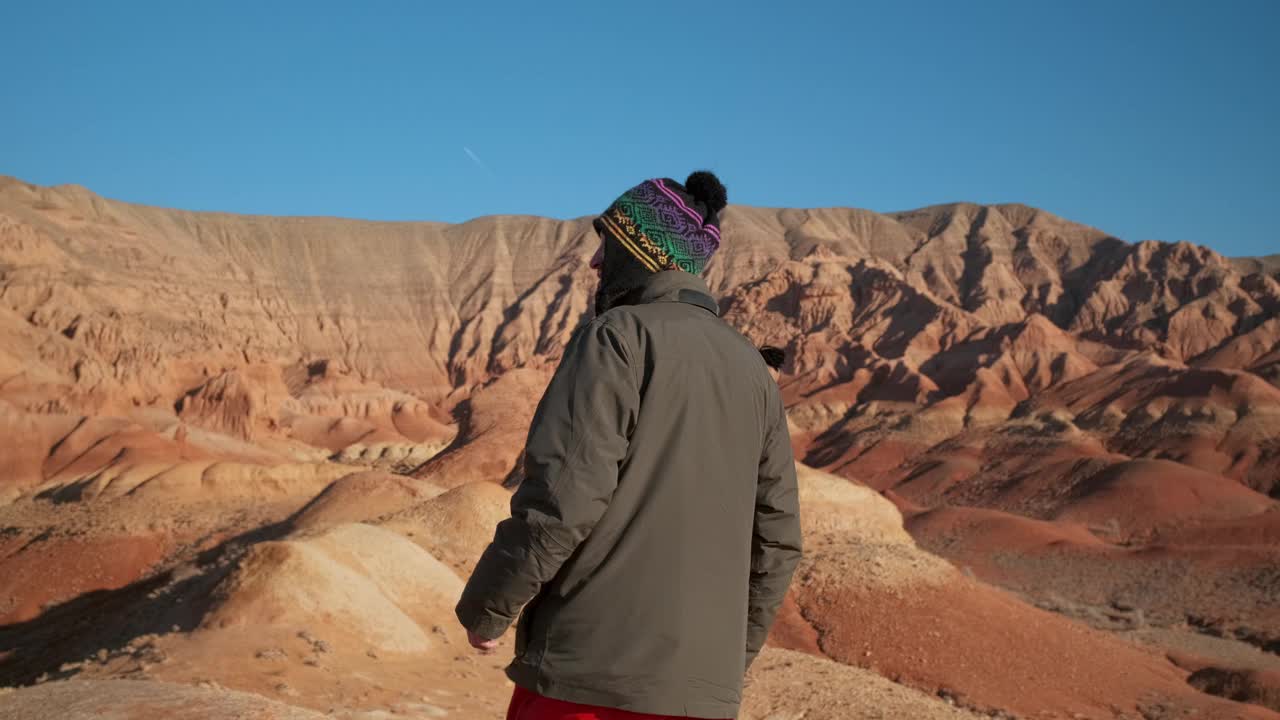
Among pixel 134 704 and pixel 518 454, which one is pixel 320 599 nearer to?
pixel 134 704

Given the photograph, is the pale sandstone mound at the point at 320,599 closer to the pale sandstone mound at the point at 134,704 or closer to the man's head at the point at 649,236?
the pale sandstone mound at the point at 134,704

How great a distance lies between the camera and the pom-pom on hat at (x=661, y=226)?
3055mm

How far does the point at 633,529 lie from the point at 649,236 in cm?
88

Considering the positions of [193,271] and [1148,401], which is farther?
[193,271]

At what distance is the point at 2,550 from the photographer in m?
26.5

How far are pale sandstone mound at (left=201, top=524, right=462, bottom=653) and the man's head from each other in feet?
30.2

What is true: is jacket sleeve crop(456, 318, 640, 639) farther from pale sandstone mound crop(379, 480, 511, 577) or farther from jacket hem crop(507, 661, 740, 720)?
pale sandstone mound crop(379, 480, 511, 577)

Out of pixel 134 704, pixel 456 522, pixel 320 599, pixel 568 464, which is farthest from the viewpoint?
pixel 456 522

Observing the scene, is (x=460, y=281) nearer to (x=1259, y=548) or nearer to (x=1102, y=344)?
(x=1102, y=344)

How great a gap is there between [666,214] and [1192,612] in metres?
32.8

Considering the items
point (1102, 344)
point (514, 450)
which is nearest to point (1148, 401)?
point (1102, 344)

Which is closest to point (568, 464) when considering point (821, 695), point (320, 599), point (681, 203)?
point (681, 203)

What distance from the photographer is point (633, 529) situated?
2.64 metres

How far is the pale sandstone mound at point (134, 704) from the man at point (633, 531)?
14.5 ft
